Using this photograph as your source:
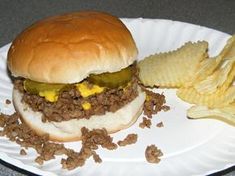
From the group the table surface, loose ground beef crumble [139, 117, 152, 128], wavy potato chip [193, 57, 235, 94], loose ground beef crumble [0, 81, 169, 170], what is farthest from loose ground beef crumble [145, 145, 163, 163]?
the table surface

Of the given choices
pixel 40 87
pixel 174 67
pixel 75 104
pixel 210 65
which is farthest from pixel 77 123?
pixel 210 65

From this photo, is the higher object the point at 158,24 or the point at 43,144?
the point at 158,24

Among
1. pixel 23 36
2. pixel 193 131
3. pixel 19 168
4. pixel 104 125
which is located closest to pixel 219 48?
pixel 193 131

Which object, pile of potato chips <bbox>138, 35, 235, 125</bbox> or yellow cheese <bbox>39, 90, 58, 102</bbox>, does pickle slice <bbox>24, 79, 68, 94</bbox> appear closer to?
yellow cheese <bbox>39, 90, 58, 102</bbox>

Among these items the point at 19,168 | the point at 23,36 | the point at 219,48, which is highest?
the point at 23,36

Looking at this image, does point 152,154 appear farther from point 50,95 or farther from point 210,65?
point 210,65

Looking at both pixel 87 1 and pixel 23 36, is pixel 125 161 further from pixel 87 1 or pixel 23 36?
pixel 87 1

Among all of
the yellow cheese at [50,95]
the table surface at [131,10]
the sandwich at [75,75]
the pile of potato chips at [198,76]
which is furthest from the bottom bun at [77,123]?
the table surface at [131,10]
